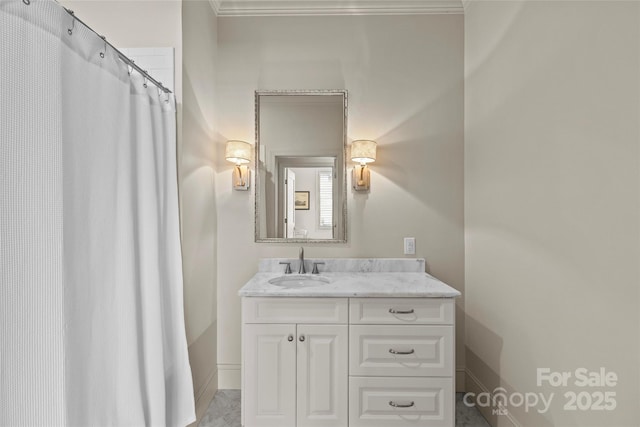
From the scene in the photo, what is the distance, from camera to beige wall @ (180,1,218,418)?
1.75 meters

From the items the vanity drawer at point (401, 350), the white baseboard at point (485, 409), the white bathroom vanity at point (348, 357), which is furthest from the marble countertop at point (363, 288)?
the white baseboard at point (485, 409)

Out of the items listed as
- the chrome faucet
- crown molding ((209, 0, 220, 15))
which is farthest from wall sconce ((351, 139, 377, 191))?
crown molding ((209, 0, 220, 15))

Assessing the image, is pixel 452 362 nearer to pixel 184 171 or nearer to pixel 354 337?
pixel 354 337

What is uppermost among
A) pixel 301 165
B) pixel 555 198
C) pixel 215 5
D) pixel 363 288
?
pixel 215 5

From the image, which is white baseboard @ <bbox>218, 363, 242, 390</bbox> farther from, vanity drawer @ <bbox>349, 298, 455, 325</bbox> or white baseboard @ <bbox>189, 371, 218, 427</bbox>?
vanity drawer @ <bbox>349, 298, 455, 325</bbox>

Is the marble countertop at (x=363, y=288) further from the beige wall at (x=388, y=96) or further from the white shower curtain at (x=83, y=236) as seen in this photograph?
the white shower curtain at (x=83, y=236)

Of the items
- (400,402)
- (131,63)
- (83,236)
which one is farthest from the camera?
(400,402)

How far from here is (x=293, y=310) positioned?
1.67 meters

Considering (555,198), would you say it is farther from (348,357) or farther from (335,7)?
(335,7)

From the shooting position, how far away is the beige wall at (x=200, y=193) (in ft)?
5.73

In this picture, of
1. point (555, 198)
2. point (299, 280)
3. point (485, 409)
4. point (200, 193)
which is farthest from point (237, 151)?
point (485, 409)

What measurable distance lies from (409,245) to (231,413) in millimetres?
1592

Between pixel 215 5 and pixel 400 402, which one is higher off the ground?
pixel 215 5

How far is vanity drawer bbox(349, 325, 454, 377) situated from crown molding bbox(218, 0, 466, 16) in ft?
6.88
